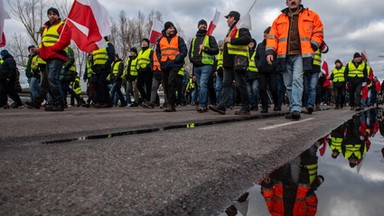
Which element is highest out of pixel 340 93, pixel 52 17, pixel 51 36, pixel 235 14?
pixel 52 17

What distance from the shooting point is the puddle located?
116 centimetres

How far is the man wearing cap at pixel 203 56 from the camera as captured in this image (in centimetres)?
684

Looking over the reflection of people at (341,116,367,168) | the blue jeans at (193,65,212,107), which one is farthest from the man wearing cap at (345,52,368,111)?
the reflection of people at (341,116,367,168)

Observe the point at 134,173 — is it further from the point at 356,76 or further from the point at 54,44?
the point at 356,76

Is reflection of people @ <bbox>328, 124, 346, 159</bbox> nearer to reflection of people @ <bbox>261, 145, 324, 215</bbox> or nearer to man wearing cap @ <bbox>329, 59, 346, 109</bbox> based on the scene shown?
reflection of people @ <bbox>261, 145, 324, 215</bbox>

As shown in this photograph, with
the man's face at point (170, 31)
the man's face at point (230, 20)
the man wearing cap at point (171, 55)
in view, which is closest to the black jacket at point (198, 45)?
the man wearing cap at point (171, 55)

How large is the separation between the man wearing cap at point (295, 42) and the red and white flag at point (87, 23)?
3915mm

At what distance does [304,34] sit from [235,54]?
4.18 feet

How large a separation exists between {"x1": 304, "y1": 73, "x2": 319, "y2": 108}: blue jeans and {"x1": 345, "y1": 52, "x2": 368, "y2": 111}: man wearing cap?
3.01 m

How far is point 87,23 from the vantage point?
6.88 meters

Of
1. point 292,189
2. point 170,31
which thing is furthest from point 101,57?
point 292,189

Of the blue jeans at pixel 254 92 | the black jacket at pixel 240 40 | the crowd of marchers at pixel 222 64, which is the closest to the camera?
the crowd of marchers at pixel 222 64

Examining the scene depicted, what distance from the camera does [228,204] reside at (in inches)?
47.6

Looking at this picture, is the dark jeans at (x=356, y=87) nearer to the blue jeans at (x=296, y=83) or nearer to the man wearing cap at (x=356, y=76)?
the man wearing cap at (x=356, y=76)
